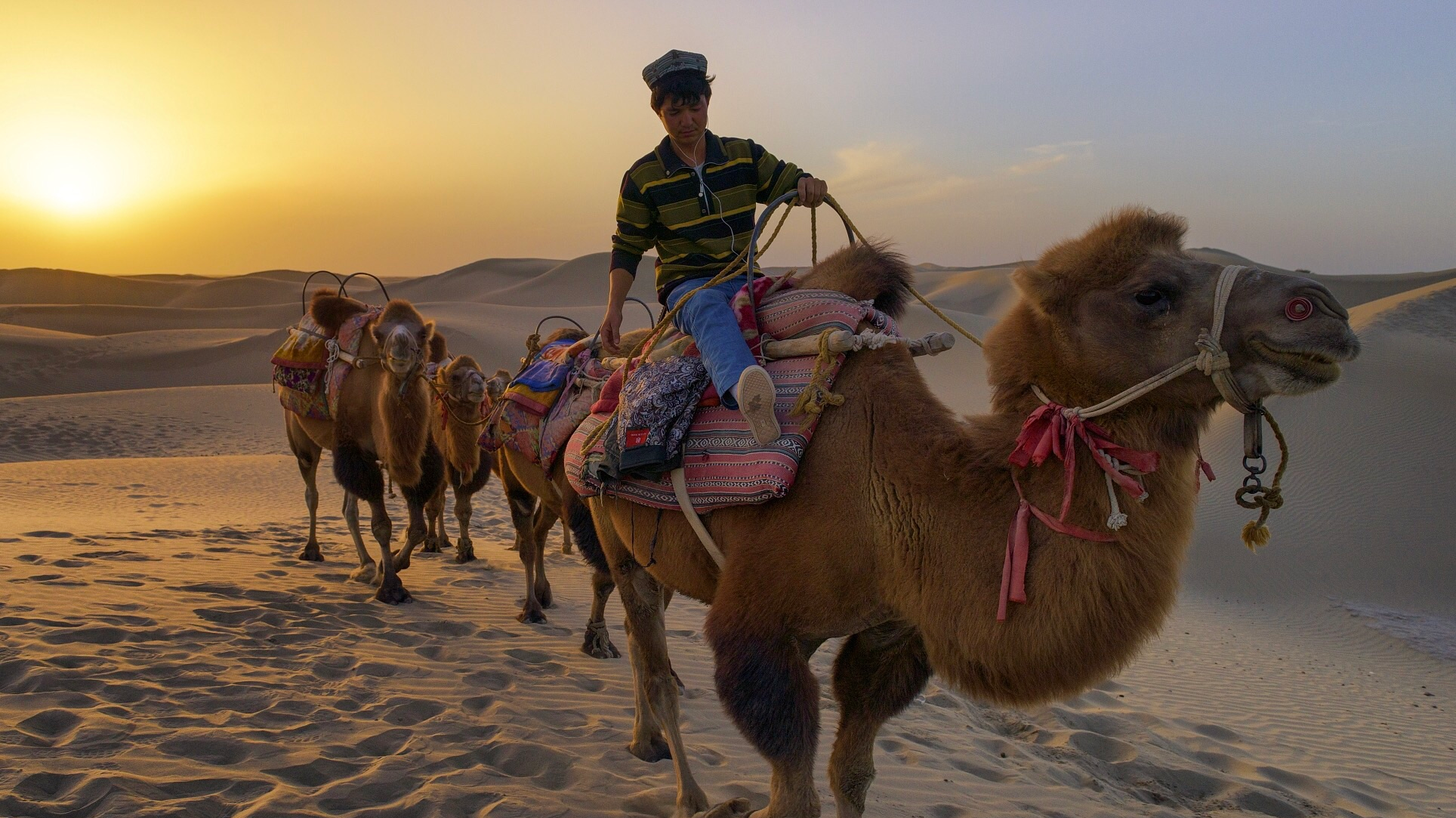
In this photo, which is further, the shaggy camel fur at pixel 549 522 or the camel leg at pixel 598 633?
the camel leg at pixel 598 633

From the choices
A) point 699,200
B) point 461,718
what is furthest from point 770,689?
point 461,718

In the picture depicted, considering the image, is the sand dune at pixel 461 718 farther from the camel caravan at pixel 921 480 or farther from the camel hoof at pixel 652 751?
the camel caravan at pixel 921 480

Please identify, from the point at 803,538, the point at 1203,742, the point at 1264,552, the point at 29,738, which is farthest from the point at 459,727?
the point at 1264,552

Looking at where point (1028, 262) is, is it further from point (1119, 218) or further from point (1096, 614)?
point (1096, 614)

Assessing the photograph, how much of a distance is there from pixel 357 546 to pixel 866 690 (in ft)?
20.8

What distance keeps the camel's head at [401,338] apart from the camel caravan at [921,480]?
3.81m

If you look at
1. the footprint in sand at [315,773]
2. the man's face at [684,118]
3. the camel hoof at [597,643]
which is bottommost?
the camel hoof at [597,643]

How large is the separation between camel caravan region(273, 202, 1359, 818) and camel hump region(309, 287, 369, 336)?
5.21 meters

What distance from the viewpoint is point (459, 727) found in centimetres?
471

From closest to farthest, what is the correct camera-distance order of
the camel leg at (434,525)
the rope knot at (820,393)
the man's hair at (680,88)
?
the rope knot at (820,393), the man's hair at (680,88), the camel leg at (434,525)

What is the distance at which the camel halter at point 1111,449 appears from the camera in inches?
96.9

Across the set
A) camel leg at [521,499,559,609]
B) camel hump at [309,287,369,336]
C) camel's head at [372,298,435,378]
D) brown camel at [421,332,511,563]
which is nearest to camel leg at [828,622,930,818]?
camel leg at [521,499,559,609]

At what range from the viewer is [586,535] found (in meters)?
4.59

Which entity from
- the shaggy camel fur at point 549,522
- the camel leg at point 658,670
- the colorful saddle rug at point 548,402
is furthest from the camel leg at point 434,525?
the camel leg at point 658,670
